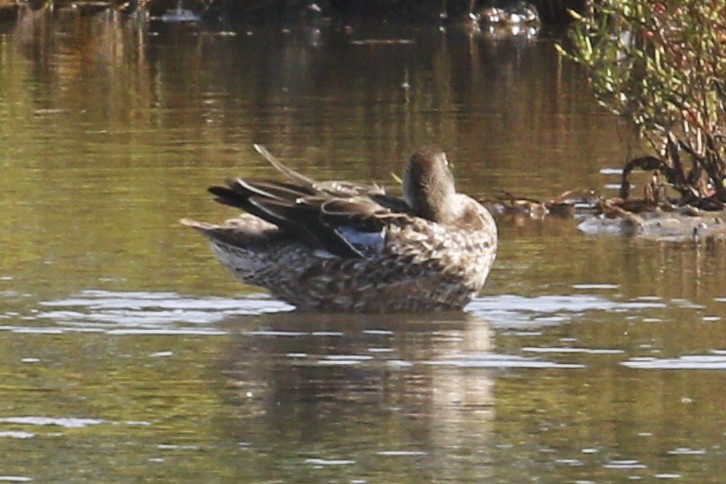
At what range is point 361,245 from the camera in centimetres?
989

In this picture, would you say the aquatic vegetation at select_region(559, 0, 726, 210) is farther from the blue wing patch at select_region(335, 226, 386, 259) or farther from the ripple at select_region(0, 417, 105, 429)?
the ripple at select_region(0, 417, 105, 429)

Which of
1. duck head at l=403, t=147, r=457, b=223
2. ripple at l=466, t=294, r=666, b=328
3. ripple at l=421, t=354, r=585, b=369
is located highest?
duck head at l=403, t=147, r=457, b=223

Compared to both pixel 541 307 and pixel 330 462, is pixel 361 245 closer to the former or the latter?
pixel 541 307

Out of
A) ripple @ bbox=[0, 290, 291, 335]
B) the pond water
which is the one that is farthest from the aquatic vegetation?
ripple @ bbox=[0, 290, 291, 335]

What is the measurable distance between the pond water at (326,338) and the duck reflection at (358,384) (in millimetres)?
16

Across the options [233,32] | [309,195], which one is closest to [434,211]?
[309,195]

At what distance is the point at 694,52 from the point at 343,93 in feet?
27.7

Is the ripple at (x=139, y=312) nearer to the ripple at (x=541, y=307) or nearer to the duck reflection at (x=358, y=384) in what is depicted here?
the duck reflection at (x=358, y=384)

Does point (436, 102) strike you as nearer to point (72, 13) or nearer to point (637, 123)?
point (637, 123)

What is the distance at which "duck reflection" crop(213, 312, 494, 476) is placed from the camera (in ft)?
23.7

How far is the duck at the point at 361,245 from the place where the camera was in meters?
9.80

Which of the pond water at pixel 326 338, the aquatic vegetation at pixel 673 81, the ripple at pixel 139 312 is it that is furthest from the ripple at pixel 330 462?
the aquatic vegetation at pixel 673 81

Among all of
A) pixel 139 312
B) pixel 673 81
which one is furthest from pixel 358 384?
pixel 673 81

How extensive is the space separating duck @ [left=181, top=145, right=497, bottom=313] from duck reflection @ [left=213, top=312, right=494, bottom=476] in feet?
0.33
